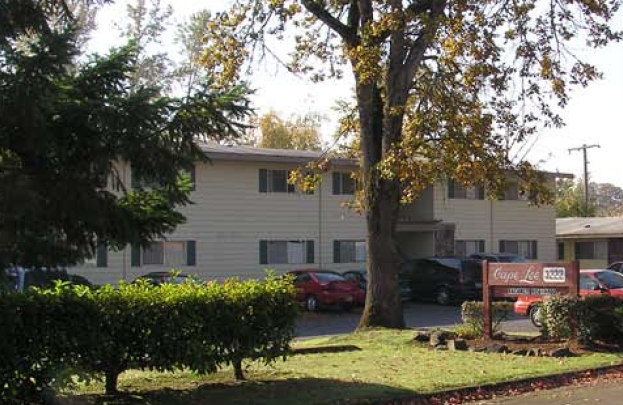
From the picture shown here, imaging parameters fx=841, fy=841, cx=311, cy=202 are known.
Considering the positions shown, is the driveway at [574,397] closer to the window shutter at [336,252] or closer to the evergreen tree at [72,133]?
the evergreen tree at [72,133]

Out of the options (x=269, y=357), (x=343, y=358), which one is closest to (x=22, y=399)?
(x=269, y=357)

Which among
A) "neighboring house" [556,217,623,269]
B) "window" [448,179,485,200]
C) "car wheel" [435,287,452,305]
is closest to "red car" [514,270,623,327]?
"car wheel" [435,287,452,305]

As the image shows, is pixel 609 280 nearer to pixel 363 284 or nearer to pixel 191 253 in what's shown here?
pixel 363 284

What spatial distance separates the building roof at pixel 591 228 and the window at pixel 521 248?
222 inches

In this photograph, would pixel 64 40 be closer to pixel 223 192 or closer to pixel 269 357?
pixel 269 357

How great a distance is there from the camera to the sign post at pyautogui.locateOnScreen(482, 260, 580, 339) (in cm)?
1628

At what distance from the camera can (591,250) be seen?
50844 millimetres

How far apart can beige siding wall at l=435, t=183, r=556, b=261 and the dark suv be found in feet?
18.3

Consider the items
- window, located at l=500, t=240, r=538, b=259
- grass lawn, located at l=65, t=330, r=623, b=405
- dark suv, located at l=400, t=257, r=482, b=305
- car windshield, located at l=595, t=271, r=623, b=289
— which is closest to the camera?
grass lawn, located at l=65, t=330, r=623, b=405

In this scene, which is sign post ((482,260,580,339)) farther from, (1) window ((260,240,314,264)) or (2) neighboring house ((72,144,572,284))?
(1) window ((260,240,314,264))

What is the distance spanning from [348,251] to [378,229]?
17.9m

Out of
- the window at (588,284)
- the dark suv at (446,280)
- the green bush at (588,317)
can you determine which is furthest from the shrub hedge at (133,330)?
the dark suv at (446,280)

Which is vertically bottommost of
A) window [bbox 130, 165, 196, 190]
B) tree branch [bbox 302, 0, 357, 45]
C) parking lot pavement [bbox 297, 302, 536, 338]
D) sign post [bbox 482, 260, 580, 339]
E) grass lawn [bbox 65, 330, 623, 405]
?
parking lot pavement [bbox 297, 302, 536, 338]

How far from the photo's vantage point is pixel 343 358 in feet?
47.4
